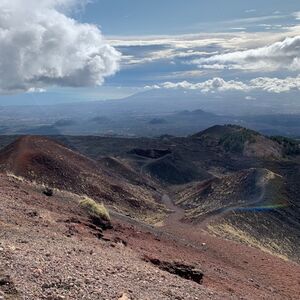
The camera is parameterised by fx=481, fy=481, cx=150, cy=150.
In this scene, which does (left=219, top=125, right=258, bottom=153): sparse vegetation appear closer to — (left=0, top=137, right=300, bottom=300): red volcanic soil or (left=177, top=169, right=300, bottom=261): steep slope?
(left=177, top=169, right=300, bottom=261): steep slope

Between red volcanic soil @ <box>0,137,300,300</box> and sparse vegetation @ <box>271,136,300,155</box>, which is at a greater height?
red volcanic soil @ <box>0,137,300,300</box>

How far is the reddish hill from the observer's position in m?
49.2

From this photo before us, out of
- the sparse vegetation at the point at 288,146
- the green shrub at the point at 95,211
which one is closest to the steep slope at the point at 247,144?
the sparse vegetation at the point at 288,146

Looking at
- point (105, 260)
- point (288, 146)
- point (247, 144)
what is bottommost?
point (288, 146)

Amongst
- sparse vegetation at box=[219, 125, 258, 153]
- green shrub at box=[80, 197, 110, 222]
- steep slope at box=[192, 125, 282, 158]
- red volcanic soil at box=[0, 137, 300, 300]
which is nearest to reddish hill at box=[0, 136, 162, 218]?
red volcanic soil at box=[0, 137, 300, 300]

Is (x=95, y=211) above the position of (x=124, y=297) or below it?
below

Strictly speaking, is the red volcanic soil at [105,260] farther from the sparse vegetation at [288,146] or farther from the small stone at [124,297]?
the sparse vegetation at [288,146]

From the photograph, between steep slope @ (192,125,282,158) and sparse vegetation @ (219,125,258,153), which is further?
sparse vegetation @ (219,125,258,153)

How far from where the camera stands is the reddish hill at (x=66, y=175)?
49.2 metres

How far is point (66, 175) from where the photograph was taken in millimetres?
51531

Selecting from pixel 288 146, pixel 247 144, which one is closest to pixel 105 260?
pixel 247 144

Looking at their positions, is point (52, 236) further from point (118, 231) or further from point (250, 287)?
point (250, 287)

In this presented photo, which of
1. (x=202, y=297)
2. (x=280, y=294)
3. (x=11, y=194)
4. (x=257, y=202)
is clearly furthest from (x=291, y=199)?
(x=202, y=297)

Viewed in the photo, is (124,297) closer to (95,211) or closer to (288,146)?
(95,211)
